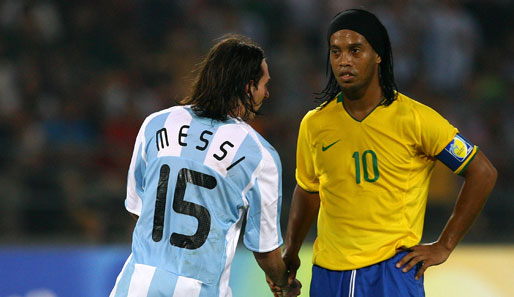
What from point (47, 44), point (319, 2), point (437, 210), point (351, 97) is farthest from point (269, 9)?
point (351, 97)

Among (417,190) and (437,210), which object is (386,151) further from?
(437,210)

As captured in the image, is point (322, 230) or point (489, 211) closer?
point (322, 230)

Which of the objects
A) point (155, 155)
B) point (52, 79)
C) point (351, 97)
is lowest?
point (52, 79)

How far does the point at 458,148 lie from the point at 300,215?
90 centimetres

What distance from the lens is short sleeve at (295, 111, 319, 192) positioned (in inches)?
152

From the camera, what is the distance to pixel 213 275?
3.35 meters

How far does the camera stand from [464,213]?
144 inches

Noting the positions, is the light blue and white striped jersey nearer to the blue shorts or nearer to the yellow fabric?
the yellow fabric

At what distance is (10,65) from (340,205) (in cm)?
590

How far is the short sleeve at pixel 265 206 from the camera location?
11.2 ft

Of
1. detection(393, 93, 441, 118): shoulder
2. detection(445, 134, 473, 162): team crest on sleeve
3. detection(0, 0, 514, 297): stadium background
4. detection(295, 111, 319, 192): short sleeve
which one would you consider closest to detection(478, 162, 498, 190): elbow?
detection(445, 134, 473, 162): team crest on sleeve

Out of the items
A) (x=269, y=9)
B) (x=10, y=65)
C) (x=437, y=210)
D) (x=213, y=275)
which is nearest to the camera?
(x=213, y=275)

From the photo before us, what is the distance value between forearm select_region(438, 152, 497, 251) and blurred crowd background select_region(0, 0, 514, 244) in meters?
3.57

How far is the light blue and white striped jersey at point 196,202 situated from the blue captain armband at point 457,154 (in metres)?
0.77
